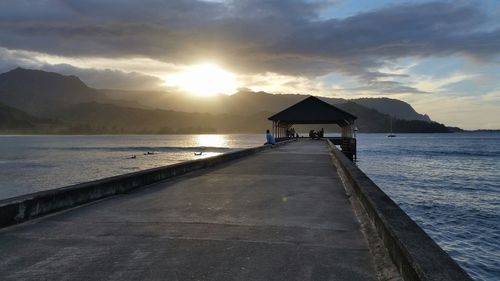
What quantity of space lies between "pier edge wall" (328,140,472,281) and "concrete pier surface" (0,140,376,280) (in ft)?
1.06

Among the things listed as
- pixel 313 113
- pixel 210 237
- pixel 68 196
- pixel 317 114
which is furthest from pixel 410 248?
pixel 313 113

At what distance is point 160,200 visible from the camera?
868cm

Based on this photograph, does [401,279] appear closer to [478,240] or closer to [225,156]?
[478,240]

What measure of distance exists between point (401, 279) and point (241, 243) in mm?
2053

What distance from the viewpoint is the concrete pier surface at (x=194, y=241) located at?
4266mm

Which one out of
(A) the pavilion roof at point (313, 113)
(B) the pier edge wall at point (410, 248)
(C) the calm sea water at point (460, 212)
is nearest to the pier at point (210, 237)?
(B) the pier edge wall at point (410, 248)

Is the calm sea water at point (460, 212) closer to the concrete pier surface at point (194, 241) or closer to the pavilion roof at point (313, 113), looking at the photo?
the concrete pier surface at point (194, 241)

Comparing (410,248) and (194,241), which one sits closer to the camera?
(410,248)

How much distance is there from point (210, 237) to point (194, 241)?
0.28 m

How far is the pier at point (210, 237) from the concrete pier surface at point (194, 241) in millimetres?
12

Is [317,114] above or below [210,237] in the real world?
above

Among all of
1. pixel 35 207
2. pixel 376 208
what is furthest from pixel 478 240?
pixel 35 207

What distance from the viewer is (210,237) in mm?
5594

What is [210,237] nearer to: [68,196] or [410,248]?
[410,248]
